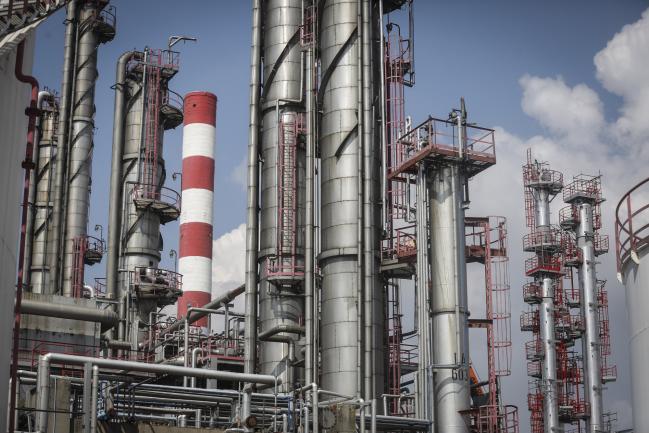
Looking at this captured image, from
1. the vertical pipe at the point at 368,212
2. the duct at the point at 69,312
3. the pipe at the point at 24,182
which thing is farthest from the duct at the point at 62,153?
the pipe at the point at 24,182

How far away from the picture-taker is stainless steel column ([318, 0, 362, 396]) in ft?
95.1

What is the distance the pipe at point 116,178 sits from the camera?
1665 inches

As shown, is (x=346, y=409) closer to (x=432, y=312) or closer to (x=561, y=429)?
(x=432, y=312)

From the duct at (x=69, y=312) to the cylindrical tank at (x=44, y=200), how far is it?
14469 mm

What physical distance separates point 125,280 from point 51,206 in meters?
5.75

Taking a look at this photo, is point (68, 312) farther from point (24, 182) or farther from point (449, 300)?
point (24, 182)

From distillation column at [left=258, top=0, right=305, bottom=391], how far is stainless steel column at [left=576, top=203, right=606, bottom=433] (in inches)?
964

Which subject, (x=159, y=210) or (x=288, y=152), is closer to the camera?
(x=288, y=152)

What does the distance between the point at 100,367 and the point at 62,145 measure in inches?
935

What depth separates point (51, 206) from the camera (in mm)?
45312

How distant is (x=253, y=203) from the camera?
3231cm

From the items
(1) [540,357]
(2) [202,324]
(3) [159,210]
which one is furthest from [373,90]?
(1) [540,357]

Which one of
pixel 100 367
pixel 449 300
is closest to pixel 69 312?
pixel 100 367

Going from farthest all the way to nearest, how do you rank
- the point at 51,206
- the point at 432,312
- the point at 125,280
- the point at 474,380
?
the point at 51,206 < the point at 125,280 < the point at 474,380 < the point at 432,312
